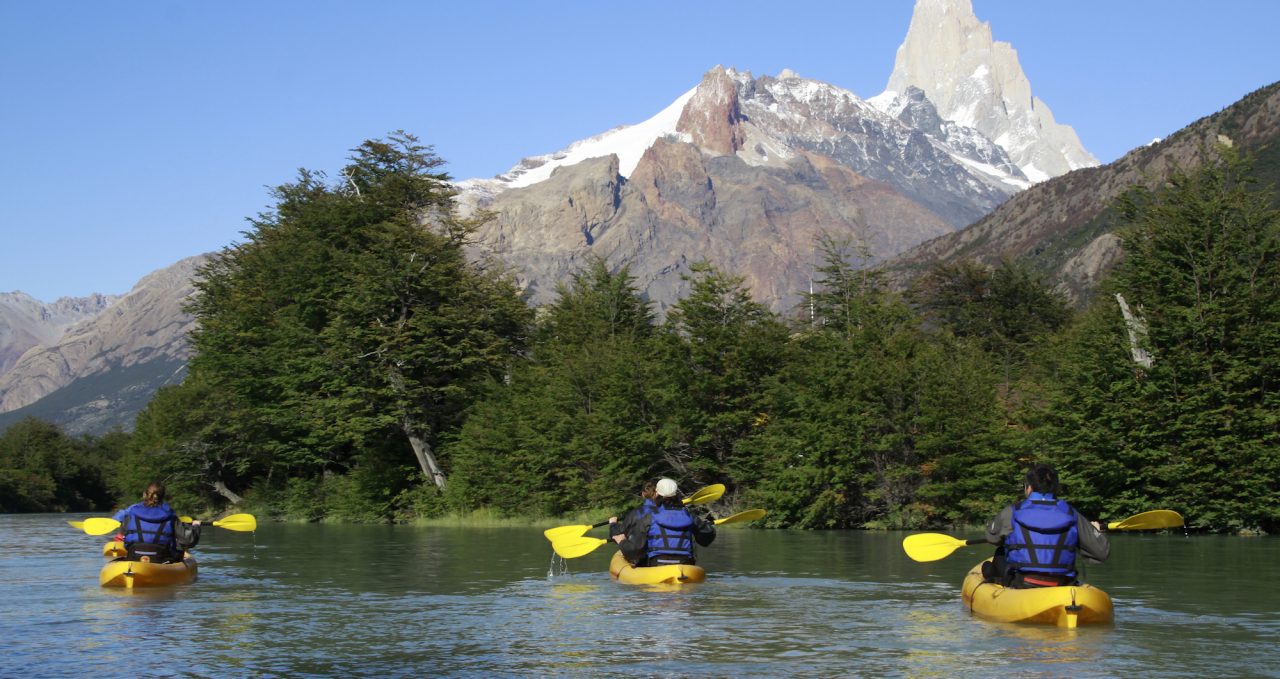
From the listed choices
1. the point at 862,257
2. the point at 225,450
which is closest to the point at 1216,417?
the point at 862,257

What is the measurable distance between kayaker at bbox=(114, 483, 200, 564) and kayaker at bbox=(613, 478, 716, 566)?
7.62 m

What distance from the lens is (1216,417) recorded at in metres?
34.5

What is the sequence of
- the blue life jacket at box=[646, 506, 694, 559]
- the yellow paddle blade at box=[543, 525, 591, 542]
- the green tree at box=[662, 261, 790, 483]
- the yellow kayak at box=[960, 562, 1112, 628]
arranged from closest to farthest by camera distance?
the yellow kayak at box=[960, 562, 1112, 628] < the blue life jacket at box=[646, 506, 694, 559] < the yellow paddle blade at box=[543, 525, 591, 542] < the green tree at box=[662, 261, 790, 483]

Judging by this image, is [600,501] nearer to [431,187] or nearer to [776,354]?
[776,354]

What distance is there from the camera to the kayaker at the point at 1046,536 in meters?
15.9

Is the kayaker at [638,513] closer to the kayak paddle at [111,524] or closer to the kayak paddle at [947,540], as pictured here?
the kayak paddle at [947,540]

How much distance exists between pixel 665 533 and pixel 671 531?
0.11 metres

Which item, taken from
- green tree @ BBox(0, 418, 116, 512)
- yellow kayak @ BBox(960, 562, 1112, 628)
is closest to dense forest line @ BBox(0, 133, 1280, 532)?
yellow kayak @ BBox(960, 562, 1112, 628)

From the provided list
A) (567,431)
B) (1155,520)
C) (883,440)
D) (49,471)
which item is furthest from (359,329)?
(49,471)

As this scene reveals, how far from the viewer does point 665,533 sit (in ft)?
70.7

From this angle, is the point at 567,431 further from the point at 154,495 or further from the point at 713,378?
the point at 154,495

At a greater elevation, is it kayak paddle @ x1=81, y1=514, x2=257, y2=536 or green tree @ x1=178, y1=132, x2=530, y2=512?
green tree @ x1=178, y1=132, x2=530, y2=512

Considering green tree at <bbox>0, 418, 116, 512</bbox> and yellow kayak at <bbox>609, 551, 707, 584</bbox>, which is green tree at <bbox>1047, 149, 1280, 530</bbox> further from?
green tree at <bbox>0, 418, 116, 512</bbox>

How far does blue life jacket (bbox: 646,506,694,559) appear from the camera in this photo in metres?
21.4
